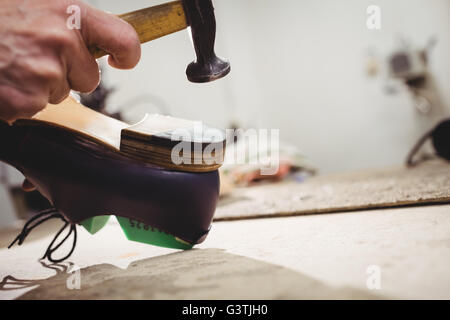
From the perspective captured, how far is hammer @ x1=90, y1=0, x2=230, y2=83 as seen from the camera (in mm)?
543

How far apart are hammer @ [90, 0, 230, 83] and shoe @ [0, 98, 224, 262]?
114 mm

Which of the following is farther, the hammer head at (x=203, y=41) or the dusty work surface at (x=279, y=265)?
the hammer head at (x=203, y=41)

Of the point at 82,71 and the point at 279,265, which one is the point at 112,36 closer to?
the point at 82,71

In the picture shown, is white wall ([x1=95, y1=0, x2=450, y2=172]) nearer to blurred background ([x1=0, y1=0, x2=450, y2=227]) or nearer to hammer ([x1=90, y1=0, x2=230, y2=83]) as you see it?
blurred background ([x1=0, y1=0, x2=450, y2=227])

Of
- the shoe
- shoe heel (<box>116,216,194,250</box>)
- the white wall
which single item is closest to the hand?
the shoe

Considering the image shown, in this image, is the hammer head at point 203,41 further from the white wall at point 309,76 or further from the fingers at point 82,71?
the white wall at point 309,76

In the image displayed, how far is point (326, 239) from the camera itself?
0.54 meters

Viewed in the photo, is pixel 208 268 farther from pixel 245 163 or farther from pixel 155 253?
pixel 245 163

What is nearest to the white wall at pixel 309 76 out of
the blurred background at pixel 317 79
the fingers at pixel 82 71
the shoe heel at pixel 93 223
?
the blurred background at pixel 317 79

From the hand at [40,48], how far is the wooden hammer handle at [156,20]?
60mm

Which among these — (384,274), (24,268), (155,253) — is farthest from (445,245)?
(24,268)

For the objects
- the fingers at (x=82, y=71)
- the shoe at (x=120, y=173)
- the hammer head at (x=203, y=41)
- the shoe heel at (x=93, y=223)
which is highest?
the hammer head at (x=203, y=41)

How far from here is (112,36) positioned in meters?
0.49

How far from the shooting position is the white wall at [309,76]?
247 centimetres
